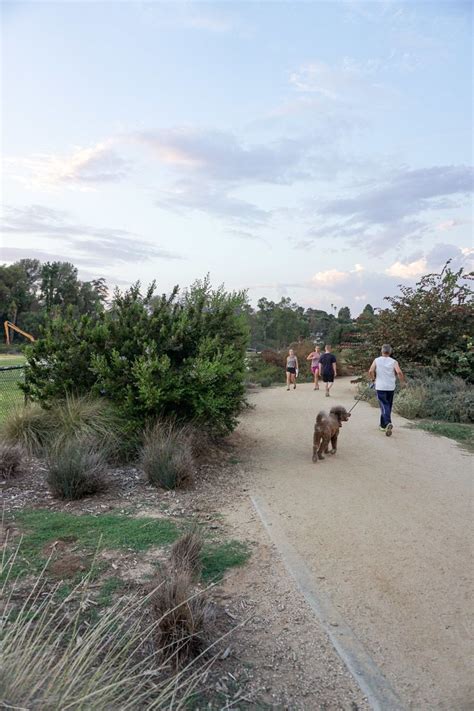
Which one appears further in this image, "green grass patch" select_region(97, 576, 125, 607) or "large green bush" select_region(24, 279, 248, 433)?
"large green bush" select_region(24, 279, 248, 433)

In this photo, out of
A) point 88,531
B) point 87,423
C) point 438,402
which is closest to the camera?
point 88,531

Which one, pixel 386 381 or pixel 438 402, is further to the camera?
pixel 438 402

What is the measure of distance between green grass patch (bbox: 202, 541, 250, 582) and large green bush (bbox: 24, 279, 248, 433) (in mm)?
3056

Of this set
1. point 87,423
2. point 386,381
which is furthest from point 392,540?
point 386,381

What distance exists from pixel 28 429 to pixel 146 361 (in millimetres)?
2062

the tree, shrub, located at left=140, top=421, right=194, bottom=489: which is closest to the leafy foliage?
the tree

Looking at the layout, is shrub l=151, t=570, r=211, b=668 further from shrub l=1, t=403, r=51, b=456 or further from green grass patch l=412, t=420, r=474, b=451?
green grass patch l=412, t=420, r=474, b=451

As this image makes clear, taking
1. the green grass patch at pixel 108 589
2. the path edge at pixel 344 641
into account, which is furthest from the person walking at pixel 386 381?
the green grass patch at pixel 108 589

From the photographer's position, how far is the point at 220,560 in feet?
15.8

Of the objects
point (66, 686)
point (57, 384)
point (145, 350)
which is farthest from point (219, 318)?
point (66, 686)

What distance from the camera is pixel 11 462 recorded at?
7016mm

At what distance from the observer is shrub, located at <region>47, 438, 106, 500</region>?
637cm

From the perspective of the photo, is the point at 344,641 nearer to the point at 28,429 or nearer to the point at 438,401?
the point at 28,429

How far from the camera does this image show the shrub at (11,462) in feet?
22.8
